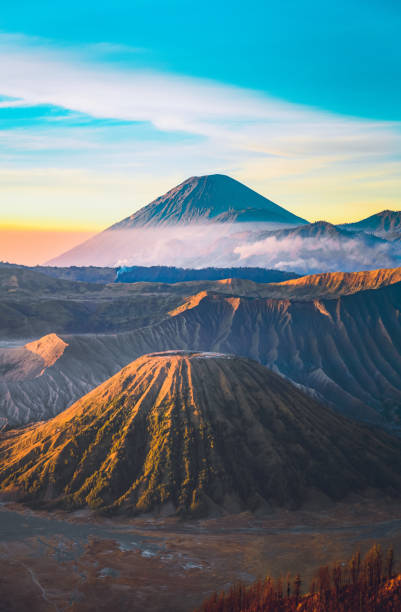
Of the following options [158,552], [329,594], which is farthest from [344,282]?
[329,594]

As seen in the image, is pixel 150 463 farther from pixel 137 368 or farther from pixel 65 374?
pixel 65 374

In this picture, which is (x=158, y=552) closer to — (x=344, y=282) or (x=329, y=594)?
(x=329, y=594)

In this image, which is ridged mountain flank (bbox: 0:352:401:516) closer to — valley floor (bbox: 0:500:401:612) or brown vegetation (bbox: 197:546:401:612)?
valley floor (bbox: 0:500:401:612)

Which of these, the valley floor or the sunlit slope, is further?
the sunlit slope

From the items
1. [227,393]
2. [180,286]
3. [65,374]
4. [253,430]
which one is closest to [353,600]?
[253,430]

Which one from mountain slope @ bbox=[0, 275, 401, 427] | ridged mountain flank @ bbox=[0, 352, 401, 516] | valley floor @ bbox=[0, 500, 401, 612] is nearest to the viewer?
valley floor @ bbox=[0, 500, 401, 612]

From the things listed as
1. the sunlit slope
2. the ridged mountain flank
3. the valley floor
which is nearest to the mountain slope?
the sunlit slope

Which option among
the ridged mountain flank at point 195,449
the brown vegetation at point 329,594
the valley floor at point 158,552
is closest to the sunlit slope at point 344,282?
the ridged mountain flank at point 195,449
